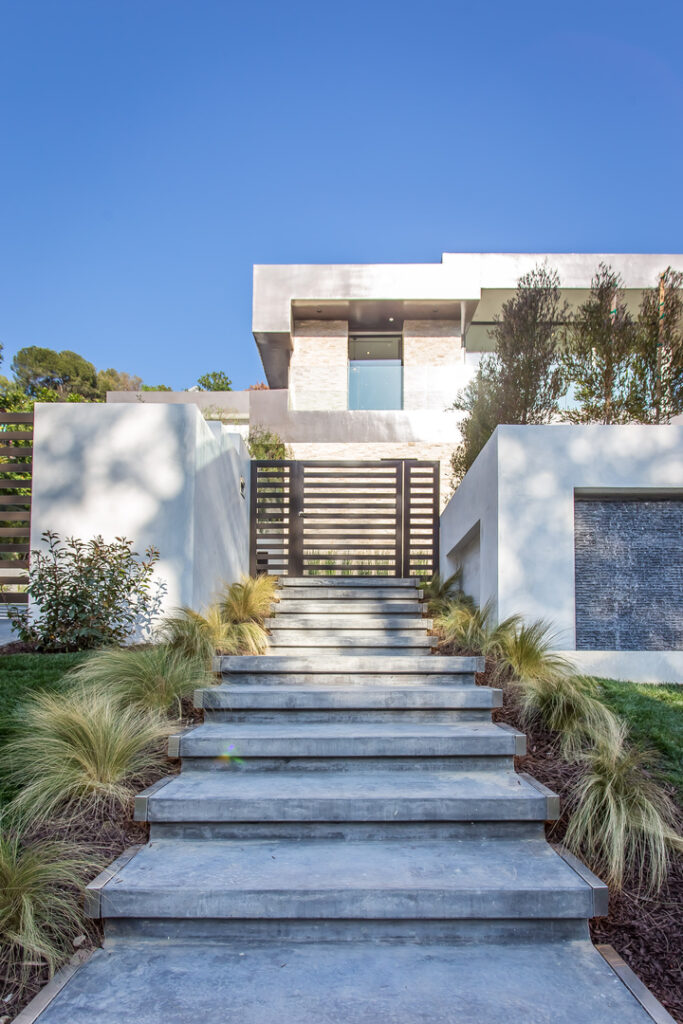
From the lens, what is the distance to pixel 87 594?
5391mm

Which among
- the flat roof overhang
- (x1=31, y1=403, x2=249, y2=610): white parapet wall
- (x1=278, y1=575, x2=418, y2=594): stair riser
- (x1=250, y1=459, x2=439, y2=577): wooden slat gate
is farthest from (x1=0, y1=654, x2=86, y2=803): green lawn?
the flat roof overhang

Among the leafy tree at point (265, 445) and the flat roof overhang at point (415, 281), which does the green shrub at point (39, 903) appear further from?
the flat roof overhang at point (415, 281)

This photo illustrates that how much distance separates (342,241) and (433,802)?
19.0m

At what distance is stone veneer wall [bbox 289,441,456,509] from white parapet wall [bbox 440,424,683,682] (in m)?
8.83

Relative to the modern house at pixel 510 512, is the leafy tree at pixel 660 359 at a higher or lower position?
higher

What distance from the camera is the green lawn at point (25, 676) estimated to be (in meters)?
3.90

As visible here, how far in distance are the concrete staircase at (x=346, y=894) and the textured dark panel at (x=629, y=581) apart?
7.46ft

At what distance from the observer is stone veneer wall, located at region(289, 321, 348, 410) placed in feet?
51.9

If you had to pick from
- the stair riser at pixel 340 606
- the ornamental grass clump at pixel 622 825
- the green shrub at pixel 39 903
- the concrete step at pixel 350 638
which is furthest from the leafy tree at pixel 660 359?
the green shrub at pixel 39 903

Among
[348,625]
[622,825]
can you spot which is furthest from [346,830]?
[348,625]

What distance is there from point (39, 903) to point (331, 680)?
2496 mm

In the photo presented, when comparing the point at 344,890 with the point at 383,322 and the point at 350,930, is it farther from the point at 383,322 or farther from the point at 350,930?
the point at 383,322

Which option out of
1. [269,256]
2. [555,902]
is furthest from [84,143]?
[555,902]

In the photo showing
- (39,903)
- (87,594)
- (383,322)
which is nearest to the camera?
(39,903)
